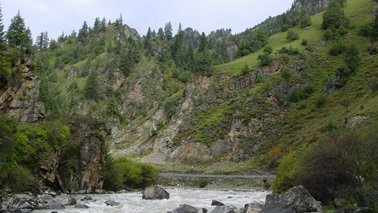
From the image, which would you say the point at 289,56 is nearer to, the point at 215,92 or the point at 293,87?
the point at 293,87

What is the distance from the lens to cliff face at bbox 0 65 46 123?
6312 centimetres

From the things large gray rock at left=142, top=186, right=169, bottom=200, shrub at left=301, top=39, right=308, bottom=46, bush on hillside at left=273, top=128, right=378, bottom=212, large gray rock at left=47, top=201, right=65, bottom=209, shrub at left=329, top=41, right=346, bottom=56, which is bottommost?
large gray rock at left=142, top=186, right=169, bottom=200

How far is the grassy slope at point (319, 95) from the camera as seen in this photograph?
100500mm

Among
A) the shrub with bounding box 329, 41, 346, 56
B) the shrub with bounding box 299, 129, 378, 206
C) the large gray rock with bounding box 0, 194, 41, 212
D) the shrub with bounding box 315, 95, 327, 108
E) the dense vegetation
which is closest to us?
the shrub with bounding box 299, 129, 378, 206

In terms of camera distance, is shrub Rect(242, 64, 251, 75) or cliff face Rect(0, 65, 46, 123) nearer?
cliff face Rect(0, 65, 46, 123)

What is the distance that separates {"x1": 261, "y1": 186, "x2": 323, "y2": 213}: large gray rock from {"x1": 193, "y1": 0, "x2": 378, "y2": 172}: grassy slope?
49.9m

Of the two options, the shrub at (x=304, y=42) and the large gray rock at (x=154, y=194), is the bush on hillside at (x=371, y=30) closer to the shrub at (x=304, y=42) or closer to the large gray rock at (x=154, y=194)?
the shrub at (x=304, y=42)

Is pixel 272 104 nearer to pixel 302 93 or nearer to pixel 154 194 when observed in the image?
pixel 302 93

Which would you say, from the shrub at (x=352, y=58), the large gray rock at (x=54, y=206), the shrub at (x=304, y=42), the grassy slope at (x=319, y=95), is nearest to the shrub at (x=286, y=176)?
the large gray rock at (x=54, y=206)

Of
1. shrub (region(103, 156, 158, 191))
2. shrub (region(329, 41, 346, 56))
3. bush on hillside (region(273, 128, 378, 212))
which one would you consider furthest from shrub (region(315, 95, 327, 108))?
bush on hillside (region(273, 128, 378, 212))

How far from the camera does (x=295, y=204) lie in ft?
122

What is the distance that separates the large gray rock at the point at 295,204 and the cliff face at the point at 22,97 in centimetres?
4112

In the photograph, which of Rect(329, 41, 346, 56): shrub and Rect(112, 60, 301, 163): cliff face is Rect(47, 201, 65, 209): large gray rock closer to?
Rect(112, 60, 301, 163): cliff face

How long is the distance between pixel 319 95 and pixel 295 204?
96985mm
